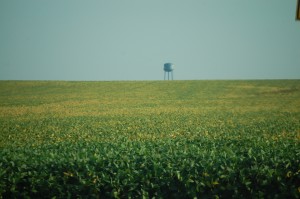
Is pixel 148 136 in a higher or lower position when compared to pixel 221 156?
lower

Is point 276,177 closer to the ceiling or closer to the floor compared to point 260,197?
closer to the ceiling

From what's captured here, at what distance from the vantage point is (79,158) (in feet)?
20.5

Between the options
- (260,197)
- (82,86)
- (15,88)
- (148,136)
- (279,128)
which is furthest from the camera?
(82,86)

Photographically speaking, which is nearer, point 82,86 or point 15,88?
point 15,88

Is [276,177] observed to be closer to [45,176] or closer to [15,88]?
[45,176]

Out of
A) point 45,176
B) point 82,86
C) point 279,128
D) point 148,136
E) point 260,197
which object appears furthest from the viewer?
point 82,86

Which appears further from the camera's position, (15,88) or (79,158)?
(15,88)

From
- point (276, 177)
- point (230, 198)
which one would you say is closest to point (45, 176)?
point (230, 198)

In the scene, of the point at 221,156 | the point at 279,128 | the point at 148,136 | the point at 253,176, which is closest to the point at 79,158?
the point at 221,156

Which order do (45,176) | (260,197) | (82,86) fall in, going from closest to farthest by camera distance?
(260,197) → (45,176) → (82,86)

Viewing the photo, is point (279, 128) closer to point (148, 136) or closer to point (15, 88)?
point (148, 136)

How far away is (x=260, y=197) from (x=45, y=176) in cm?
483

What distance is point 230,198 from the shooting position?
5453mm

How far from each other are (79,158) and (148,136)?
9.18 meters
